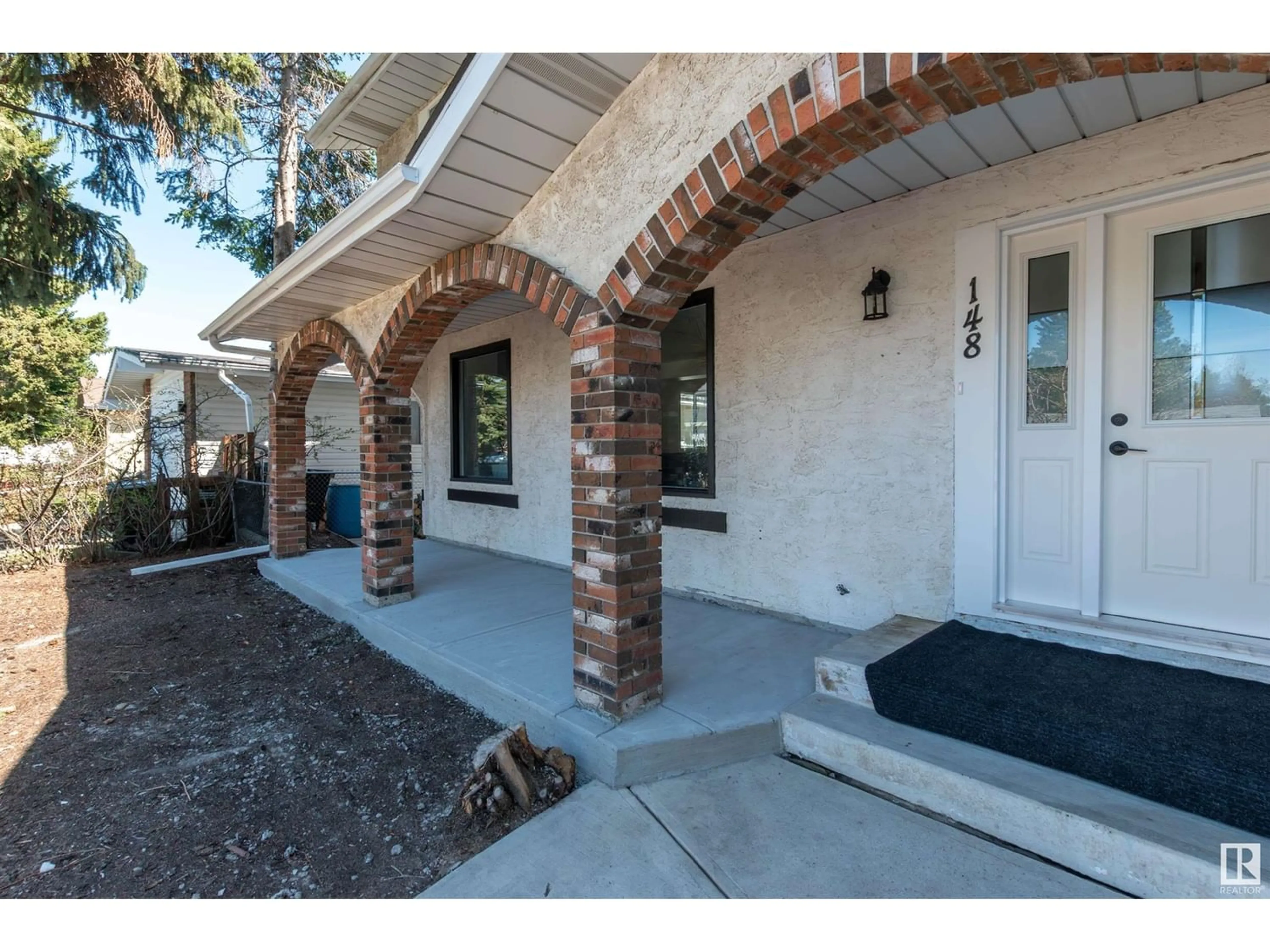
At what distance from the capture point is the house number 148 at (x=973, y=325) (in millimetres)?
3172

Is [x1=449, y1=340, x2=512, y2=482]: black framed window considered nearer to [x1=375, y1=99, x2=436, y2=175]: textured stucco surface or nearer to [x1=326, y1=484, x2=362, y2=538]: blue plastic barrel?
[x1=375, y1=99, x2=436, y2=175]: textured stucco surface

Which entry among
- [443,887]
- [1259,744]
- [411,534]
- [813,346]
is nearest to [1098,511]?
[1259,744]

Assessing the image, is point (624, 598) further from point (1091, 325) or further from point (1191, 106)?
point (1191, 106)

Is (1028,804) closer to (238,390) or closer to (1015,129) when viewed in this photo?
(1015,129)

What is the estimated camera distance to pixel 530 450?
609 centimetres

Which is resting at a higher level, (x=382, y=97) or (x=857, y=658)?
(x=382, y=97)

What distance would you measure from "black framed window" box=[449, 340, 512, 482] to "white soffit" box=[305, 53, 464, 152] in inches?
87.0

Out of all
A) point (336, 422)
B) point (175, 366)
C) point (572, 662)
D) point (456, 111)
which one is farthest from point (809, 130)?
point (336, 422)

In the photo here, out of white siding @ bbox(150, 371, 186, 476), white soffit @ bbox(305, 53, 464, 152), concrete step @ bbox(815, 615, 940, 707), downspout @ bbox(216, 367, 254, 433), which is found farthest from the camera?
downspout @ bbox(216, 367, 254, 433)

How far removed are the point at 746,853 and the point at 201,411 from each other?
12.6 meters

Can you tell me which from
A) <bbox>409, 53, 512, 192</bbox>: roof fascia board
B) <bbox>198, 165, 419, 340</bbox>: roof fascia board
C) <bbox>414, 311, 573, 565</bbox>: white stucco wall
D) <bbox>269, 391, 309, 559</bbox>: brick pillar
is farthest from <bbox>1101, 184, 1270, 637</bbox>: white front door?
<bbox>269, 391, 309, 559</bbox>: brick pillar

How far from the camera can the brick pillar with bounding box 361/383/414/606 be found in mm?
4699

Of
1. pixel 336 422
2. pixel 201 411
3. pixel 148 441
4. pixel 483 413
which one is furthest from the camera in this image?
pixel 336 422

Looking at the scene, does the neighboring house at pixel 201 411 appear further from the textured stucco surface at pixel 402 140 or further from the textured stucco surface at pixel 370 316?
the textured stucco surface at pixel 402 140
